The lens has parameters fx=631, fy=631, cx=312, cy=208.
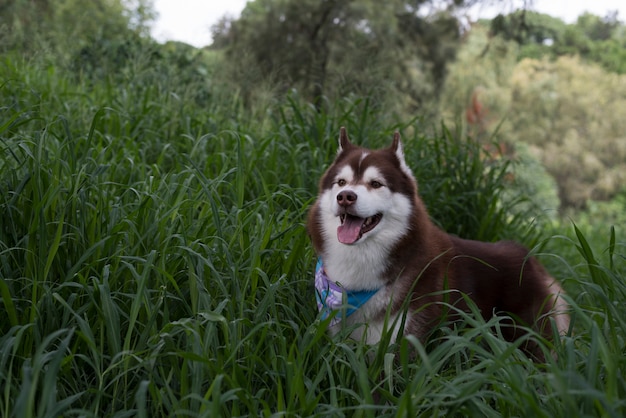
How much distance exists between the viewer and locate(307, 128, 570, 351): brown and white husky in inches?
116

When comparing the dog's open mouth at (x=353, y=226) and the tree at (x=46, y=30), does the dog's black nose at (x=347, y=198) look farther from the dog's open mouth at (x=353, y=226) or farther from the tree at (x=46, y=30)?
the tree at (x=46, y=30)

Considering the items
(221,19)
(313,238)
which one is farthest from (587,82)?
(313,238)

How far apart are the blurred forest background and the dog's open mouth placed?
2.73 meters

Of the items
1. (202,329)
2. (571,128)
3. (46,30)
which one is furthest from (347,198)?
(571,128)

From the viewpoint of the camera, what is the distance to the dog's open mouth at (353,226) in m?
2.99

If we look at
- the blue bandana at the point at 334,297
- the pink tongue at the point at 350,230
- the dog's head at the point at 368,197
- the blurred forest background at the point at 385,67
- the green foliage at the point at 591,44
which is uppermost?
the green foliage at the point at 591,44

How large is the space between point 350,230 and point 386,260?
22 cm

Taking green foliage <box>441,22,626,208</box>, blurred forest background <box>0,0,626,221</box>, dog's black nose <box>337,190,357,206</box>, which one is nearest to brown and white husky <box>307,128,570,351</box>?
dog's black nose <box>337,190,357,206</box>

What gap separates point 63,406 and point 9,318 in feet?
2.09

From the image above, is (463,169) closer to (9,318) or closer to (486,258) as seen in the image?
(486,258)

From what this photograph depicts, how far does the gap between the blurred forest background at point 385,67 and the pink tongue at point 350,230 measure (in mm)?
2739

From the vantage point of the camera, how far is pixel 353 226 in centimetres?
303

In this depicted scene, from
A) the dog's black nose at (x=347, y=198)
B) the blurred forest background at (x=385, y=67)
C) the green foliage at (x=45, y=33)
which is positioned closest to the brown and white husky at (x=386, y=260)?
the dog's black nose at (x=347, y=198)

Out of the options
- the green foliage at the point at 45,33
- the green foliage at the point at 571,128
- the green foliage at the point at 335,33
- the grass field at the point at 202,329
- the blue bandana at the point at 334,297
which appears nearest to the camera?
the grass field at the point at 202,329
